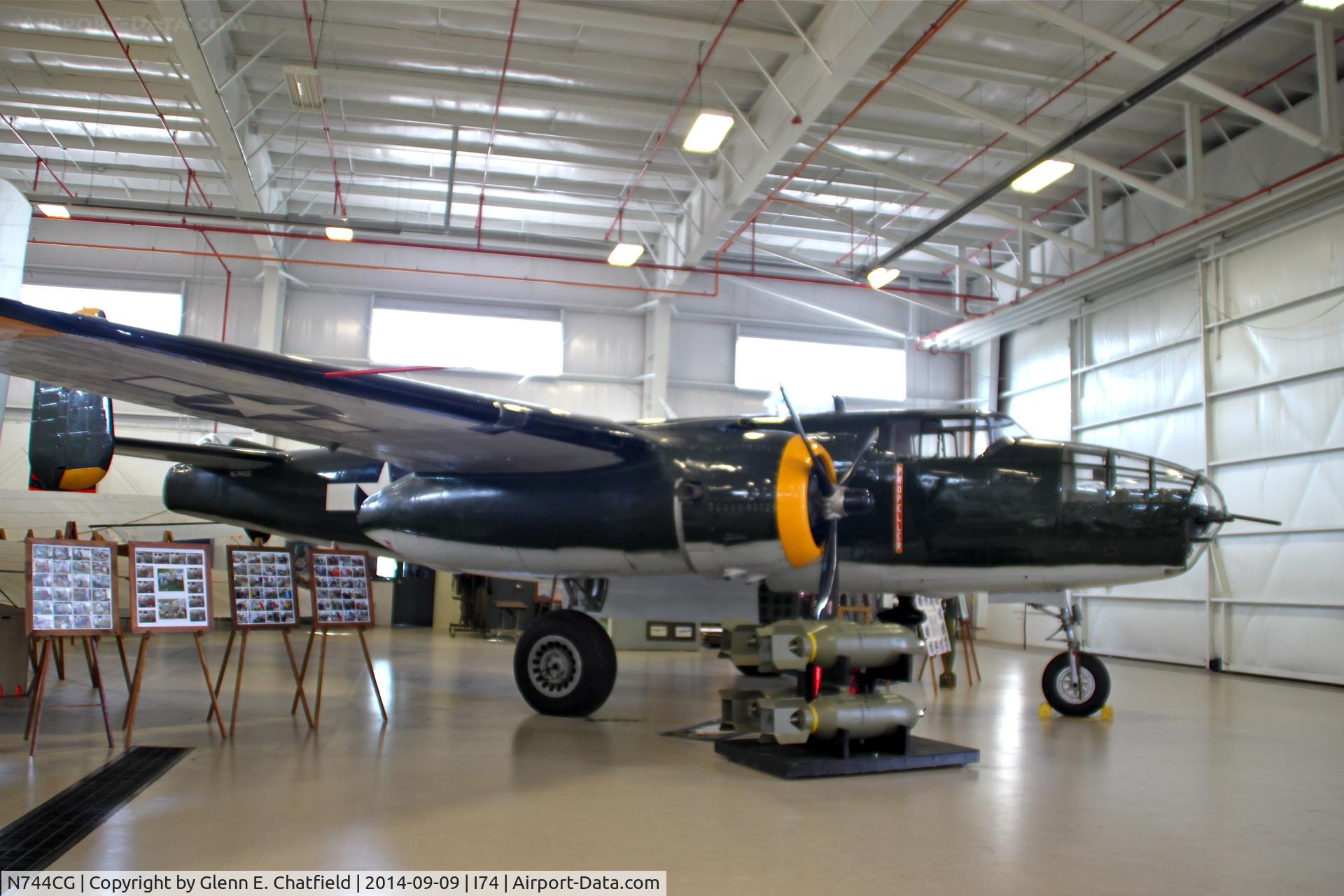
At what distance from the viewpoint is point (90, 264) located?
20344 millimetres

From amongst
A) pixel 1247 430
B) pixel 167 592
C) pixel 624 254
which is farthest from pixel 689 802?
pixel 1247 430

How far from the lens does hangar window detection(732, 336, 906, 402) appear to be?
23.0 metres

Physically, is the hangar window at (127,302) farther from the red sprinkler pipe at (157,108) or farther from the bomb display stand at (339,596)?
the bomb display stand at (339,596)

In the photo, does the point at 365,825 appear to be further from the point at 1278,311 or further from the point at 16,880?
the point at 1278,311

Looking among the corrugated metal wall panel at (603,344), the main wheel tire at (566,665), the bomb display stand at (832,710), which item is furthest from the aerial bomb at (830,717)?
the corrugated metal wall panel at (603,344)

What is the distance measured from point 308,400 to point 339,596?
5.97ft

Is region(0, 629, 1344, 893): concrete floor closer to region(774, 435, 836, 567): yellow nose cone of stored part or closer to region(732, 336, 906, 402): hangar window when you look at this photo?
region(774, 435, 836, 567): yellow nose cone of stored part

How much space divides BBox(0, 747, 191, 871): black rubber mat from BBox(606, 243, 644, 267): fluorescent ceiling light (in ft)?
41.0

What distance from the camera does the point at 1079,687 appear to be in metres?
8.28

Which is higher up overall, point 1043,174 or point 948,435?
point 1043,174

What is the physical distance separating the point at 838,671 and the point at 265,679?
7005 millimetres

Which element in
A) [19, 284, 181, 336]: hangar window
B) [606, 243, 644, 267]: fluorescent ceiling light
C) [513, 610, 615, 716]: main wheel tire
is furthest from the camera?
[19, 284, 181, 336]: hangar window

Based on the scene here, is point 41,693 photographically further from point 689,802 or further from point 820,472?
point 820,472

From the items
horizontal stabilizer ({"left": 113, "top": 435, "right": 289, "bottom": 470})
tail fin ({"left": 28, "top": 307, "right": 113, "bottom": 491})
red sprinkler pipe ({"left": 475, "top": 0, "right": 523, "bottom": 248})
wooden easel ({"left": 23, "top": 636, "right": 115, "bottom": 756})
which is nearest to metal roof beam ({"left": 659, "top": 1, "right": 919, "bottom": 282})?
red sprinkler pipe ({"left": 475, "top": 0, "right": 523, "bottom": 248})
